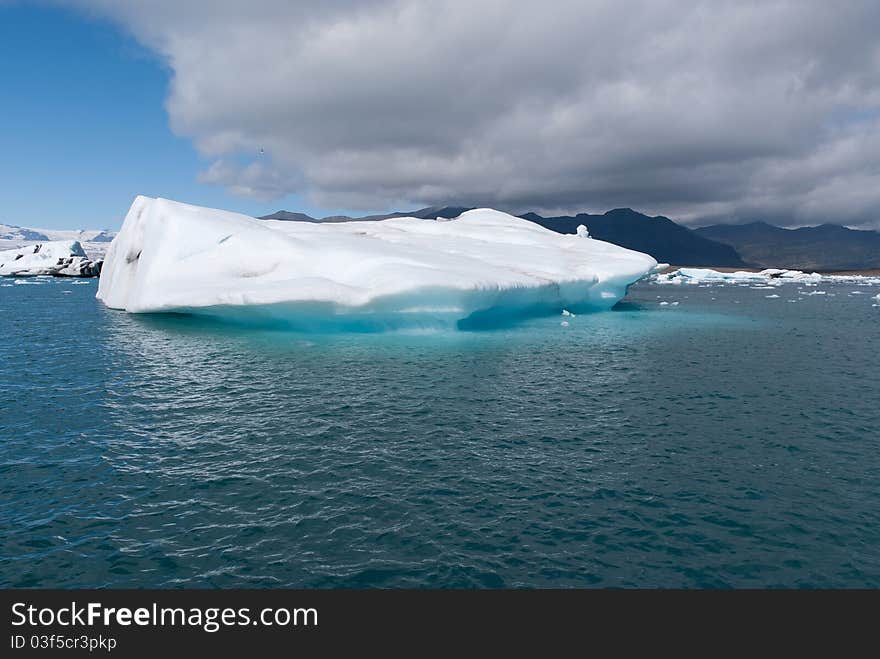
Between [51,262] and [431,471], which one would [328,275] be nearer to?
[431,471]

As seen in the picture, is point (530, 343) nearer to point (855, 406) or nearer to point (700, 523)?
point (855, 406)

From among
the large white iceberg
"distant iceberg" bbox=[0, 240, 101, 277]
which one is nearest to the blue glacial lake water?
the large white iceberg

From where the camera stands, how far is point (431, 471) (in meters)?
11.8

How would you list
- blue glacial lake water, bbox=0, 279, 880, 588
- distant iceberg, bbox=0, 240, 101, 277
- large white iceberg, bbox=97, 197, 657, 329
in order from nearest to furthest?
blue glacial lake water, bbox=0, 279, 880, 588
large white iceberg, bbox=97, 197, 657, 329
distant iceberg, bbox=0, 240, 101, 277

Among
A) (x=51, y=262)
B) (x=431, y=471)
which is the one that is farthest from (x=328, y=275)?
(x=51, y=262)

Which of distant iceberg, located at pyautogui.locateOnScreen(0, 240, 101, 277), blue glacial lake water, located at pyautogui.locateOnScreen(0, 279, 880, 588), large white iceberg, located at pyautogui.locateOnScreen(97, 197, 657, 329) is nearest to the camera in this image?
blue glacial lake water, located at pyautogui.locateOnScreen(0, 279, 880, 588)

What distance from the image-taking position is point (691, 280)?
128125 millimetres

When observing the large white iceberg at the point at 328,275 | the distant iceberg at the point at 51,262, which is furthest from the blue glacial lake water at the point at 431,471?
the distant iceberg at the point at 51,262

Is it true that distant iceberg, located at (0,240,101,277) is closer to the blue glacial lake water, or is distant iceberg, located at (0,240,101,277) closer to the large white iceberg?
the large white iceberg

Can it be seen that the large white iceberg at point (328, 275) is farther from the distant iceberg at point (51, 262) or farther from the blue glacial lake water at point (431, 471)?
the distant iceberg at point (51, 262)

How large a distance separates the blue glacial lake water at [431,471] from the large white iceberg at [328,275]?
14.2ft

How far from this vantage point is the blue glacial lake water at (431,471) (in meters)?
8.24

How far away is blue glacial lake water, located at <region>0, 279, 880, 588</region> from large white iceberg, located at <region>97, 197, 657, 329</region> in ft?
14.2

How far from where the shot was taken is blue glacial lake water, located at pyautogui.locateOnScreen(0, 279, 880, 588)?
8242mm
